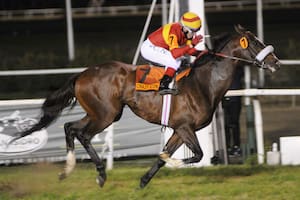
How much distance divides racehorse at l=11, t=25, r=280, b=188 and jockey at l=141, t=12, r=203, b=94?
0.15m

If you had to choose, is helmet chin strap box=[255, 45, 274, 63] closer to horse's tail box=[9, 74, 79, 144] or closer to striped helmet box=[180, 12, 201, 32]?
striped helmet box=[180, 12, 201, 32]

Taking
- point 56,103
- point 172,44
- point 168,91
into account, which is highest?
point 172,44

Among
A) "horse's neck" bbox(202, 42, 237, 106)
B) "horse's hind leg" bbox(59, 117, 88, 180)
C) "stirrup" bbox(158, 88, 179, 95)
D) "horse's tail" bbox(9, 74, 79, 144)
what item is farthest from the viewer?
"horse's tail" bbox(9, 74, 79, 144)

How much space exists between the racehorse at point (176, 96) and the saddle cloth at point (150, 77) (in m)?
0.05

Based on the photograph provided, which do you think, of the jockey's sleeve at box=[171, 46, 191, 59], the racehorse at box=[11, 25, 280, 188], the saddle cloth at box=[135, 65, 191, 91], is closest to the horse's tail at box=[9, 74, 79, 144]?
the racehorse at box=[11, 25, 280, 188]

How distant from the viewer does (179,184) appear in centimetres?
744

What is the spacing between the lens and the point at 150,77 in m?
7.11

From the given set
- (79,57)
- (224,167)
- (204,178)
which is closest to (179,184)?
(204,178)

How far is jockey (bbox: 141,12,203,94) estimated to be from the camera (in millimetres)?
6992

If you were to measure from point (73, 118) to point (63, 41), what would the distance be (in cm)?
2226

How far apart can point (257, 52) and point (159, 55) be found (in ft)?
2.99

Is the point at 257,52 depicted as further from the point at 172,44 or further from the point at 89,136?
the point at 89,136

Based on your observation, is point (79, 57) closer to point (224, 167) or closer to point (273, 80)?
point (273, 80)

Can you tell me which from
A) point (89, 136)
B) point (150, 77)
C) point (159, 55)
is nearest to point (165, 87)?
point (150, 77)
